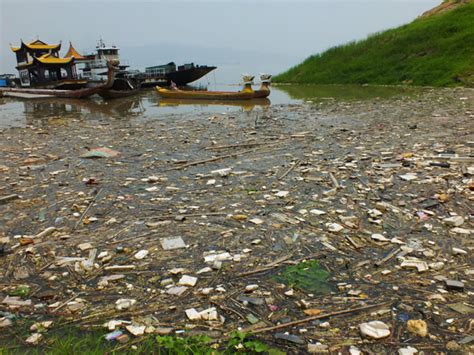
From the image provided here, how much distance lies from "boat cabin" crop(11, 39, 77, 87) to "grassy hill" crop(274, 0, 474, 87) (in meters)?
28.5

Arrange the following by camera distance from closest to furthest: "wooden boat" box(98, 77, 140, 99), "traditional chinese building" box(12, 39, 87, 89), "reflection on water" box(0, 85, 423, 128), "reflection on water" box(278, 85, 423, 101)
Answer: "reflection on water" box(0, 85, 423, 128) < "reflection on water" box(278, 85, 423, 101) < "wooden boat" box(98, 77, 140, 99) < "traditional chinese building" box(12, 39, 87, 89)

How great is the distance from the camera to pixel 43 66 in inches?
1740

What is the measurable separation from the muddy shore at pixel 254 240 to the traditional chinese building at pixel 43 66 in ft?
123

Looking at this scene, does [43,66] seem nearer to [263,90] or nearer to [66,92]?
[66,92]

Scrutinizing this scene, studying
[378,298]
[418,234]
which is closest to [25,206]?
[378,298]

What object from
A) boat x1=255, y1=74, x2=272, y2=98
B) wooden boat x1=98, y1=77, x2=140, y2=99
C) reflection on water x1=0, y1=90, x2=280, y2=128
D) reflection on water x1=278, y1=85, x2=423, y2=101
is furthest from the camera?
wooden boat x1=98, y1=77, x2=140, y2=99

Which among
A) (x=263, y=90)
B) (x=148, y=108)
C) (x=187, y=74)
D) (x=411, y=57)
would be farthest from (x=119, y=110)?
(x=187, y=74)

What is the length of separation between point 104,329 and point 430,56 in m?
33.2

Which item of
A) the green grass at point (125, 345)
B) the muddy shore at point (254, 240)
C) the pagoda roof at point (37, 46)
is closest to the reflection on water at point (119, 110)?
the muddy shore at point (254, 240)

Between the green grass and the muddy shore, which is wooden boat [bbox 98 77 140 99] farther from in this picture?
the green grass

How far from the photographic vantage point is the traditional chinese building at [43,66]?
43747mm

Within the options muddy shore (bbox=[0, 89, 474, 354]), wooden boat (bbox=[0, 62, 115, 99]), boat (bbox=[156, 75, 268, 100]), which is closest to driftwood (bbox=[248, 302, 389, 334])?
muddy shore (bbox=[0, 89, 474, 354])

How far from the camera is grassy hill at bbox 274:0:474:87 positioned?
26625 millimetres

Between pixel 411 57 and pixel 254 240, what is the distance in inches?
1282
